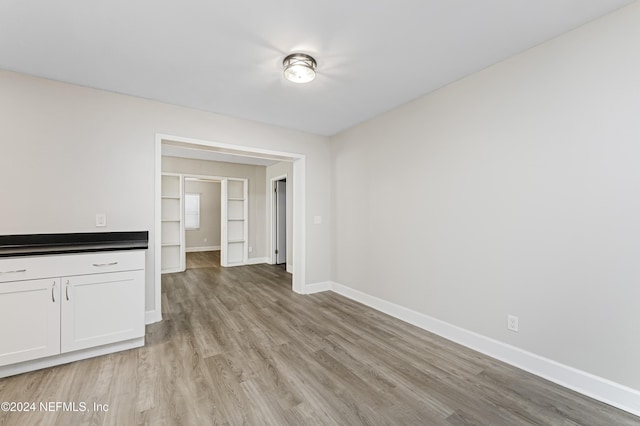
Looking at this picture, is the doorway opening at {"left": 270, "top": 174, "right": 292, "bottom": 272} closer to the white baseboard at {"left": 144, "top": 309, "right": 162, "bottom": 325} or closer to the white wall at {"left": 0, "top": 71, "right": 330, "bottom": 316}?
the white wall at {"left": 0, "top": 71, "right": 330, "bottom": 316}

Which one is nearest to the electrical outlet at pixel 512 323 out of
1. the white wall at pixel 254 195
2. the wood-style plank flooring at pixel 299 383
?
the wood-style plank flooring at pixel 299 383

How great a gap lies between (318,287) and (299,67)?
3230mm

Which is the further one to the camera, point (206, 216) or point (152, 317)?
point (206, 216)

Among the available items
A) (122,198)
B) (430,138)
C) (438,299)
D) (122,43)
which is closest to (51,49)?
(122,43)

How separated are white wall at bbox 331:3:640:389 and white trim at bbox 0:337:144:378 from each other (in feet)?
9.37

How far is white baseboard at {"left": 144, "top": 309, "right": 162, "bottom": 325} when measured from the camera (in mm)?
3010

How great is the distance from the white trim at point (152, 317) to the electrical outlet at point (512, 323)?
141 inches

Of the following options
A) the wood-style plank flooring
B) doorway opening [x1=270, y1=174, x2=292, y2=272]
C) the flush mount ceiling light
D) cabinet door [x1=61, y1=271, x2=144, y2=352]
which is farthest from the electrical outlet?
doorway opening [x1=270, y1=174, x2=292, y2=272]

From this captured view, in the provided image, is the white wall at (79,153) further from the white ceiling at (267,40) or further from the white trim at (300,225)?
the white trim at (300,225)

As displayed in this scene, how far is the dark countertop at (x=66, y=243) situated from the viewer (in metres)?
2.17

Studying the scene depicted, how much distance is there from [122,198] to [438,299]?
3.57 metres

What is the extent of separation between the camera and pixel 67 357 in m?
2.24

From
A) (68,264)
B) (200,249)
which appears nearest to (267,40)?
(68,264)

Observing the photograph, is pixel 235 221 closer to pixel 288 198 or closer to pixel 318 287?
pixel 288 198
